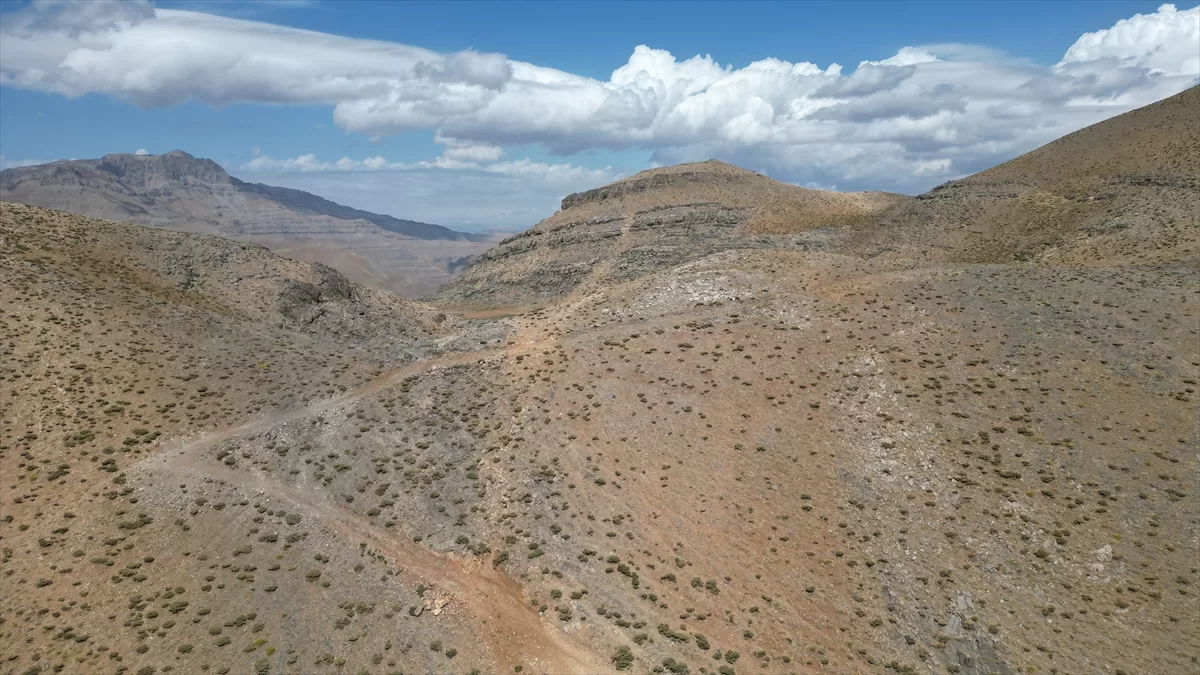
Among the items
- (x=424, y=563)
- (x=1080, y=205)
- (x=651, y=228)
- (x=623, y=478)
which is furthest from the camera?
(x=651, y=228)

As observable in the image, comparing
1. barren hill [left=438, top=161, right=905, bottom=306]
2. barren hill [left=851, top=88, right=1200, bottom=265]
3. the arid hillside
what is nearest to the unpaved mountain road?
the arid hillside

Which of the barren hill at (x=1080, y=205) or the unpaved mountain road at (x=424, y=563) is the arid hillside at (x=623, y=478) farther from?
the barren hill at (x=1080, y=205)

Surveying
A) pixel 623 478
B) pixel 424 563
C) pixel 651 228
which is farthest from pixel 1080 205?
pixel 424 563

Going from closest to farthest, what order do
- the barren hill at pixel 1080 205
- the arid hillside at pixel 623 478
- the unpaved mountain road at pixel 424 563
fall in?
the unpaved mountain road at pixel 424 563 → the arid hillside at pixel 623 478 → the barren hill at pixel 1080 205

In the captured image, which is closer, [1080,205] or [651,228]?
[1080,205]

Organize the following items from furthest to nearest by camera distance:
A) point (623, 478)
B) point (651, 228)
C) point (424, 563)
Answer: point (651, 228) < point (623, 478) < point (424, 563)

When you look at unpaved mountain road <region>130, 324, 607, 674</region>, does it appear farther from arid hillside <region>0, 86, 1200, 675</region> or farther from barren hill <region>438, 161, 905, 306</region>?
barren hill <region>438, 161, 905, 306</region>

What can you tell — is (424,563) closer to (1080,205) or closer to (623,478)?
(623,478)

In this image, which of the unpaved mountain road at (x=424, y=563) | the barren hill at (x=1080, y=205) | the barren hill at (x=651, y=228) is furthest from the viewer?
the barren hill at (x=651, y=228)

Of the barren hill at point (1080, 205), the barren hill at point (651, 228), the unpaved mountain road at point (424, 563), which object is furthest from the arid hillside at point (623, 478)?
the barren hill at point (651, 228)
